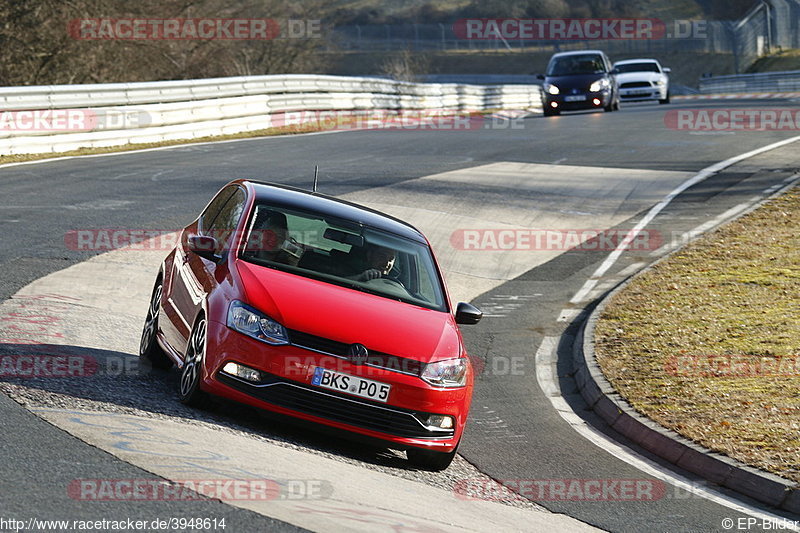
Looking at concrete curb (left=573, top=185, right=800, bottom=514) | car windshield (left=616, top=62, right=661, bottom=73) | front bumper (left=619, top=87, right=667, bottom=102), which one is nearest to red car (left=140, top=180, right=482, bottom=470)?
concrete curb (left=573, top=185, right=800, bottom=514)

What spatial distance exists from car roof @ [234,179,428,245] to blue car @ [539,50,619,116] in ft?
85.3

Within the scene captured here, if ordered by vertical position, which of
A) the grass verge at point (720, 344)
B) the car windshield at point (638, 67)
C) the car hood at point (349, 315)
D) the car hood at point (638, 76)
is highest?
the car windshield at point (638, 67)

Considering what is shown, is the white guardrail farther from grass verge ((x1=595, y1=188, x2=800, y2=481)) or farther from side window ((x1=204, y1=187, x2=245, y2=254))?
side window ((x1=204, y1=187, x2=245, y2=254))

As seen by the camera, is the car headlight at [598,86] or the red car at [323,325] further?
the car headlight at [598,86]

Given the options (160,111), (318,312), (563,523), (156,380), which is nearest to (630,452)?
(563,523)

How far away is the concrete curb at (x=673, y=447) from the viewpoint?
7.65 metres

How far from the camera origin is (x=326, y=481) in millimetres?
6527

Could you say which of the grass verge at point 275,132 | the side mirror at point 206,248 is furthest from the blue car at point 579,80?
the side mirror at point 206,248

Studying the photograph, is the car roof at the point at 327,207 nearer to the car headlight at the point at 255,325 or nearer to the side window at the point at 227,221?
the side window at the point at 227,221

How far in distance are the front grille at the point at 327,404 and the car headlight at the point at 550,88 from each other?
1112 inches

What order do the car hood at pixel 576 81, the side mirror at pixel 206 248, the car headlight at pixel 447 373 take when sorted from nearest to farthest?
the car headlight at pixel 447 373
the side mirror at pixel 206 248
the car hood at pixel 576 81

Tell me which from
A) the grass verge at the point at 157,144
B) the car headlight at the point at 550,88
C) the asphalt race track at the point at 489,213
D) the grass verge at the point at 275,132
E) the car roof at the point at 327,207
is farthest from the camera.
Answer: the car headlight at the point at 550,88

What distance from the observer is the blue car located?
34031 millimetres

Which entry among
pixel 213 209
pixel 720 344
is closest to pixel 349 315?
pixel 213 209
